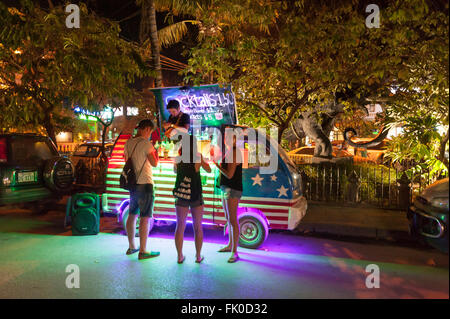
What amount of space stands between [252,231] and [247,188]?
28.5 inches

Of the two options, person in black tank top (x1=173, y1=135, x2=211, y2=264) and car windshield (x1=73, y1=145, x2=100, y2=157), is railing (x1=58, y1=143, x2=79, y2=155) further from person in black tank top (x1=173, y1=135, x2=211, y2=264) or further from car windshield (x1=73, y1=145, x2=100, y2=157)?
person in black tank top (x1=173, y1=135, x2=211, y2=264)

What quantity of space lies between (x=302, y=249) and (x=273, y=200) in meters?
0.96

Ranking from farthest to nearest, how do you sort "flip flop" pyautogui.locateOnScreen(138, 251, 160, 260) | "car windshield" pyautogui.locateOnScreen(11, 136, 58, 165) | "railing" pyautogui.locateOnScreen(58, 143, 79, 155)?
"railing" pyautogui.locateOnScreen(58, 143, 79, 155), "car windshield" pyautogui.locateOnScreen(11, 136, 58, 165), "flip flop" pyautogui.locateOnScreen(138, 251, 160, 260)

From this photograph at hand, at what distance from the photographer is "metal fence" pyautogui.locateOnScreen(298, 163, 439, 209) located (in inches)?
363

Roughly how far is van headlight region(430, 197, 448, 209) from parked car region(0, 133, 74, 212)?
286 inches

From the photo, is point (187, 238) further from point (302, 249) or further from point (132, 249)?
point (302, 249)

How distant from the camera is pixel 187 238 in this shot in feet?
22.7

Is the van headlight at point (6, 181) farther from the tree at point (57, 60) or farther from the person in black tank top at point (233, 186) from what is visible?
the person in black tank top at point (233, 186)

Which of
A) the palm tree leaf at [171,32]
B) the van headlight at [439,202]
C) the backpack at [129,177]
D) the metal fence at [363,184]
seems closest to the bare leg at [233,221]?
the backpack at [129,177]

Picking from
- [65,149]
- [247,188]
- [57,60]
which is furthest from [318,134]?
[65,149]

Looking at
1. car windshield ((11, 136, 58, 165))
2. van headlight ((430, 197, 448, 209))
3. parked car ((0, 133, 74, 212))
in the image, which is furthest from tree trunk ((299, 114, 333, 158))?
van headlight ((430, 197, 448, 209))

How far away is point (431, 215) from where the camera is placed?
480 cm

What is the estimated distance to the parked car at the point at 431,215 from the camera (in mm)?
4348
